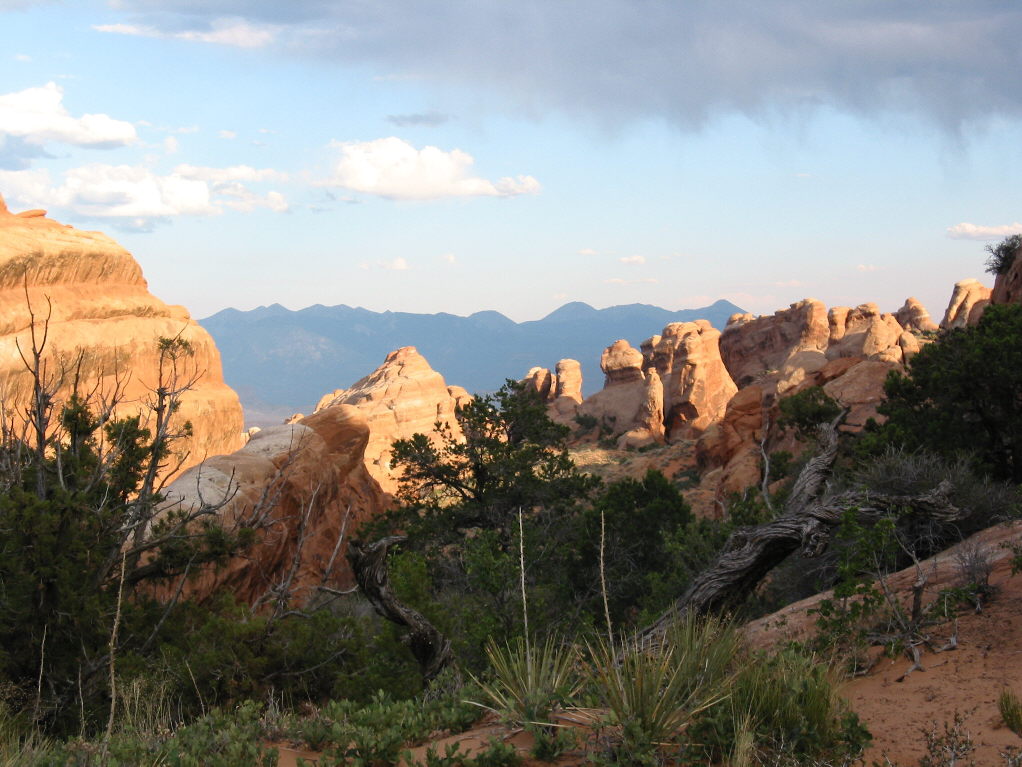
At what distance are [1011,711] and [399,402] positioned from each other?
55.5 metres

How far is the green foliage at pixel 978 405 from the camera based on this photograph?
14742 mm

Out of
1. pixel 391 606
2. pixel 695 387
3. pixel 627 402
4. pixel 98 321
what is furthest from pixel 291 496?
pixel 627 402

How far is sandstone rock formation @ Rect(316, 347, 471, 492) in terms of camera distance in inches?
2186

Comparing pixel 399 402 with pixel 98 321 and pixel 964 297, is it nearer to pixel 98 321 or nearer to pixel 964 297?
pixel 98 321

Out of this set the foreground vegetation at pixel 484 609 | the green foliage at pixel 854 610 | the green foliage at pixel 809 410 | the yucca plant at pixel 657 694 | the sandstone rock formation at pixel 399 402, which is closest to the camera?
the yucca plant at pixel 657 694

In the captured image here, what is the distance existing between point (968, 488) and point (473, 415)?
41.7 ft

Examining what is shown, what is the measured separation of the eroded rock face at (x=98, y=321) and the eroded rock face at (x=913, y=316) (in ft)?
208

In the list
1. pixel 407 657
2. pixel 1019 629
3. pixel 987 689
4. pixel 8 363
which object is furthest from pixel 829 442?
pixel 8 363

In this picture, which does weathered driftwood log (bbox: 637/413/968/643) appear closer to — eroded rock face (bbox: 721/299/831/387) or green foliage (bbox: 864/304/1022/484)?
green foliage (bbox: 864/304/1022/484)

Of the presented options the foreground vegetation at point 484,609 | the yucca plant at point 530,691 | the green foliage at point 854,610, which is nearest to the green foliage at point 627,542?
the foreground vegetation at point 484,609

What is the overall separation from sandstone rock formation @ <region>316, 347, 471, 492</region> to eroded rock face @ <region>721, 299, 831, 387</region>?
2686 cm

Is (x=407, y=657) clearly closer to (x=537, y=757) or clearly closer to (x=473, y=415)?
(x=537, y=757)

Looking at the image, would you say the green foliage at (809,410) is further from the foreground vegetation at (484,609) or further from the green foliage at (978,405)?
the green foliage at (978,405)

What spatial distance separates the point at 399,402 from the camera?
59.2 m
